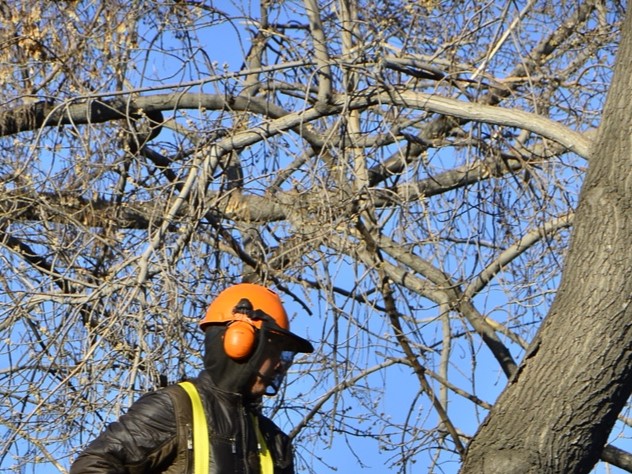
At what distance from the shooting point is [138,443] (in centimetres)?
398

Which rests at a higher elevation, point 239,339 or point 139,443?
point 239,339

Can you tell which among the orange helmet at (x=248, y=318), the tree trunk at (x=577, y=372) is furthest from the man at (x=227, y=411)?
the tree trunk at (x=577, y=372)

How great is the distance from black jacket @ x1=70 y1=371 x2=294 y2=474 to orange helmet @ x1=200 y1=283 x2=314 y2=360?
0.17 metres

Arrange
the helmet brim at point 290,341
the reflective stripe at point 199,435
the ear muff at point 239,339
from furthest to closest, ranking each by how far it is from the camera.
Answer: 1. the helmet brim at point 290,341
2. the ear muff at point 239,339
3. the reflective stripe at point 199,435

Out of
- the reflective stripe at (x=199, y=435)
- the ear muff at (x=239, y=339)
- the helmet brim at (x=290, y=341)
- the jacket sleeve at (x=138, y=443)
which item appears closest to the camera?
the jacket sleeve at (x=138, y=443)

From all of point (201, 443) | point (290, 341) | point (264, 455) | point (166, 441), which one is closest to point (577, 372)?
point (290, 341)

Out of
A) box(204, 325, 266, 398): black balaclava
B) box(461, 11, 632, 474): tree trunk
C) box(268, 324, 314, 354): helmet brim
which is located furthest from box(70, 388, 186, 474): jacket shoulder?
box(461, 11, 632, 474): tree trunk

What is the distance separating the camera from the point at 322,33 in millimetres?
6742

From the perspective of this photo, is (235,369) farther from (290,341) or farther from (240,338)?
(290,341)

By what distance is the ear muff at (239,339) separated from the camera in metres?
4.22

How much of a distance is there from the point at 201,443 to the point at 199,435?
3 cm

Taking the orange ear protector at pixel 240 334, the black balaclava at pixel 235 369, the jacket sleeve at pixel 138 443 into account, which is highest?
the orange ear protector at pixel 240 334

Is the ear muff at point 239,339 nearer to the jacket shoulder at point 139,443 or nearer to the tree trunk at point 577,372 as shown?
the jacket shoulder at point 139,443

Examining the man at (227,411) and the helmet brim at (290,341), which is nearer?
the man at (227,411)
